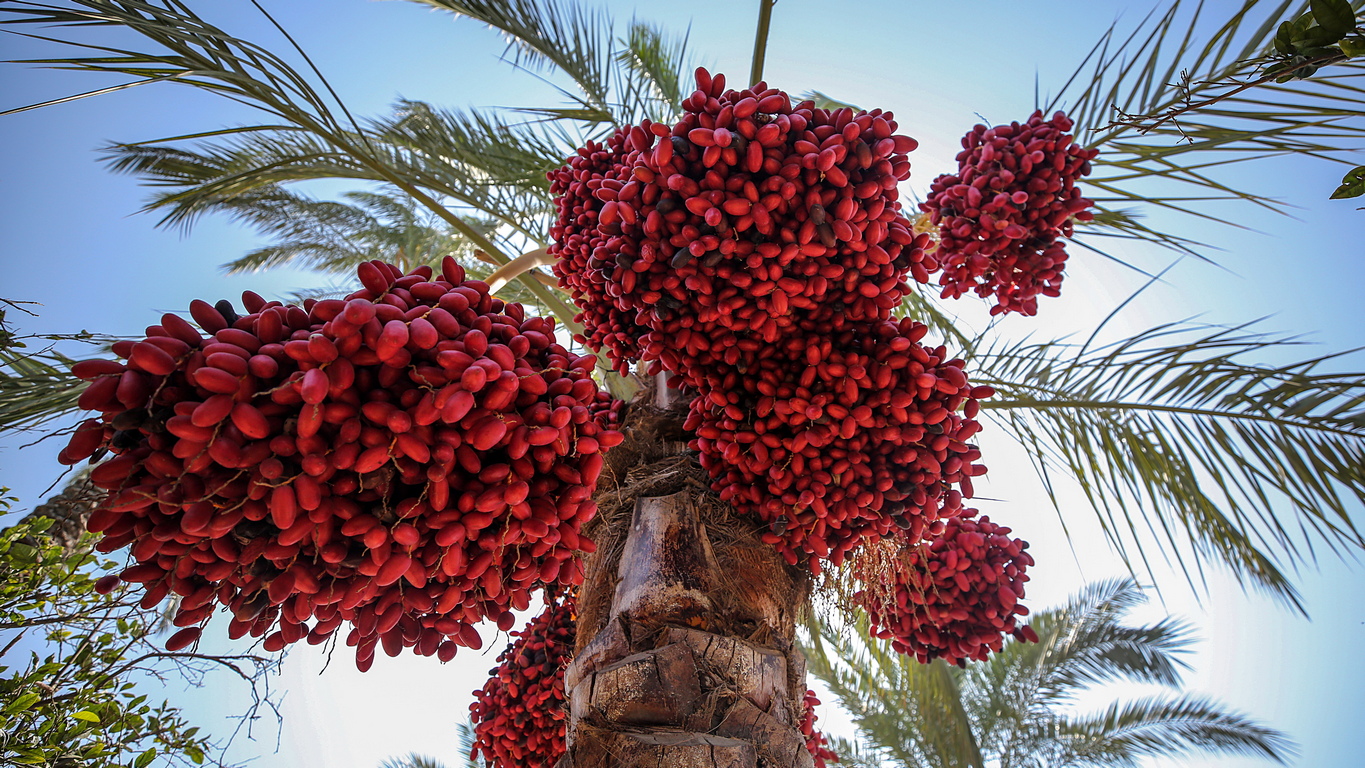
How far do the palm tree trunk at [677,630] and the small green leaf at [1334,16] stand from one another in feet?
5.30

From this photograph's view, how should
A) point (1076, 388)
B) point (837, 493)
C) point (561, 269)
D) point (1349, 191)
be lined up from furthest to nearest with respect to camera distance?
1. point (1076, 388)
2. point (561, 269)
3. point (837, 493)
4. point (1349, 191)

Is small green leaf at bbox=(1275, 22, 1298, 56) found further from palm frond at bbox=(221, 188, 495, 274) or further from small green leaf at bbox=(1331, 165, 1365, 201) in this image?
palm frond at bbox=(221, 188, 495, 274)

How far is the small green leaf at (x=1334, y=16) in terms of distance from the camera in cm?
104

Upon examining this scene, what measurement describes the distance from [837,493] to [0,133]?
17.0ft

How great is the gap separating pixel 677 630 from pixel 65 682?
194 cm

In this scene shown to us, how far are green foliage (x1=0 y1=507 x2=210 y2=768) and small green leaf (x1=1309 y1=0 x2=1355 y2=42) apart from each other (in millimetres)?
2738

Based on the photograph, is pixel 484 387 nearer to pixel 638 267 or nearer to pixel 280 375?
pixel 280 375

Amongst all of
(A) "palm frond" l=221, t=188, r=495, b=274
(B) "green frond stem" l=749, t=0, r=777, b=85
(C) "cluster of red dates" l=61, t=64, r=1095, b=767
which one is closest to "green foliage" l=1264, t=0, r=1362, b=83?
(C) "cluster of red dates" l=61, t=64, r=1095, b=767

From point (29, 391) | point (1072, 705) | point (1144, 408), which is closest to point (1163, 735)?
point (1072, 705)

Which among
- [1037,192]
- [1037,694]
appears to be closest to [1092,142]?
[1037,192]

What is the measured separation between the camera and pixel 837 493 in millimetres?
1903

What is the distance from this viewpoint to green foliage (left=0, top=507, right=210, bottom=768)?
1.94m

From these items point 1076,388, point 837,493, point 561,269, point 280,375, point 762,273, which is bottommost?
point 280,375

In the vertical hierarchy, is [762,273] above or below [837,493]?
above
